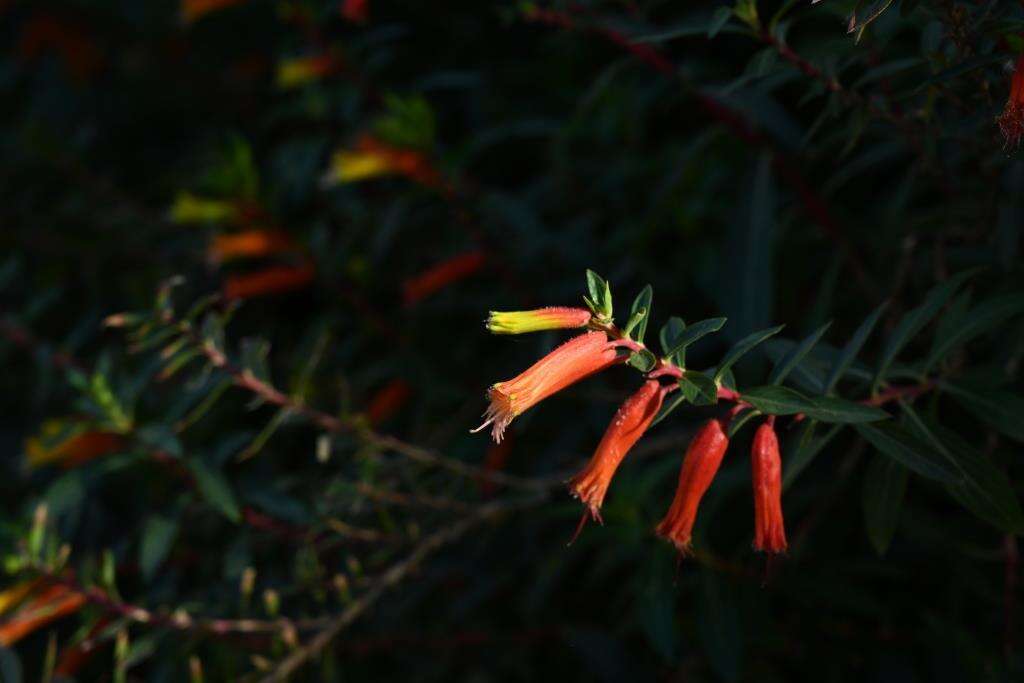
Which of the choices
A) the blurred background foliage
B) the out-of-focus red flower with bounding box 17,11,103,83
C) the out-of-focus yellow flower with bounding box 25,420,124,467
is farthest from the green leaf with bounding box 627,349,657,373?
the out-of-focus red flower with bounding box 17,11,103,83

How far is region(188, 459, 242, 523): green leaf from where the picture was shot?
6.40ft

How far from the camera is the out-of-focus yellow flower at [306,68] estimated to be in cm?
266

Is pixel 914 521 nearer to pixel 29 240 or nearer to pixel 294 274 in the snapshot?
pixel 294 274

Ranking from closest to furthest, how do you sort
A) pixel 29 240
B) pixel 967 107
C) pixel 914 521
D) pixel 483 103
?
pixel 967 107 < pixel 914 521 < pixel 483 103 < pixel 29 240

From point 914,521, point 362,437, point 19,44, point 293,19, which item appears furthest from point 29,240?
point 914,521

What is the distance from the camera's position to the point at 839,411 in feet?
3.88

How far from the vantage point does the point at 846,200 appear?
256cm

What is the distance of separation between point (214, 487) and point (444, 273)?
705 millimetres

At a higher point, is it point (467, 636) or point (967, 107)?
point (967, 107)

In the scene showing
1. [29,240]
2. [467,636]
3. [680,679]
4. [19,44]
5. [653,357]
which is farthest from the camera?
[19,44]

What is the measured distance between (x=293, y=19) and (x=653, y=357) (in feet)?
6.48

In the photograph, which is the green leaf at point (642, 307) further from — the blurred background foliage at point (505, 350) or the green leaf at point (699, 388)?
the blurred background foliage at point (505, 350)

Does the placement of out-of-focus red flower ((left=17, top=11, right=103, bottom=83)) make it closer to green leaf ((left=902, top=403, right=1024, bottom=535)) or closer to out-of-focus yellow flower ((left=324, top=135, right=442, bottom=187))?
out-of-focus yellow flower ((left=324, top=135, right=442, bottom=187))

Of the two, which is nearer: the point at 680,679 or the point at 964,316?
the point at 964,316
